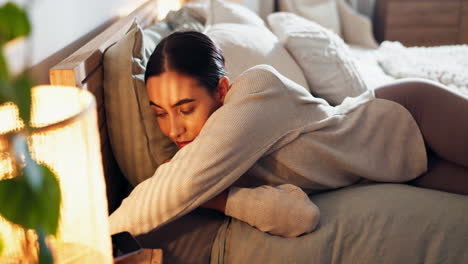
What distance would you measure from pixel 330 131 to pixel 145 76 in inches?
18.2

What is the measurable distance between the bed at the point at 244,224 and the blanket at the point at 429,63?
85 cm

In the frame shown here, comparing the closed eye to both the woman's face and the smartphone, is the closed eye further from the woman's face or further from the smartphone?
the smartphone

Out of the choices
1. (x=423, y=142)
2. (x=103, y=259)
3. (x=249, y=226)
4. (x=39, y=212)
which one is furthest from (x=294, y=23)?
(x=39, y=212)

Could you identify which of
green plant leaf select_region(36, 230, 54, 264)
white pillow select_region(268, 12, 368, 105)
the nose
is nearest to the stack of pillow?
white pillow select_region(268, 12, 368, 105)

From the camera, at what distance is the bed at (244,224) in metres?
1.03

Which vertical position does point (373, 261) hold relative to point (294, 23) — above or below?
below

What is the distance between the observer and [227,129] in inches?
40.8

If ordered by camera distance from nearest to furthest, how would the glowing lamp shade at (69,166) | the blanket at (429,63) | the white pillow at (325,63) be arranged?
the glowing lamp shade at (69,166)
the white pillow at (325,63)
the blanket at (429,63)

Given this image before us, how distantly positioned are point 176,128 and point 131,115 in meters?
0.14

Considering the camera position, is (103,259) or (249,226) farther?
(249,226)

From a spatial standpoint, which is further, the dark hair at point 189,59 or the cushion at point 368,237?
the dark hair at point 189,59

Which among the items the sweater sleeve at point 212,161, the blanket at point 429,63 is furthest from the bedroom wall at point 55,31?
the blanket at point 429,63

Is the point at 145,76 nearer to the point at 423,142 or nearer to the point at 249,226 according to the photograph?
the point at 249,226

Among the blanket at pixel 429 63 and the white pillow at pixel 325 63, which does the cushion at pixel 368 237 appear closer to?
the white pillow at pixel 325 63
